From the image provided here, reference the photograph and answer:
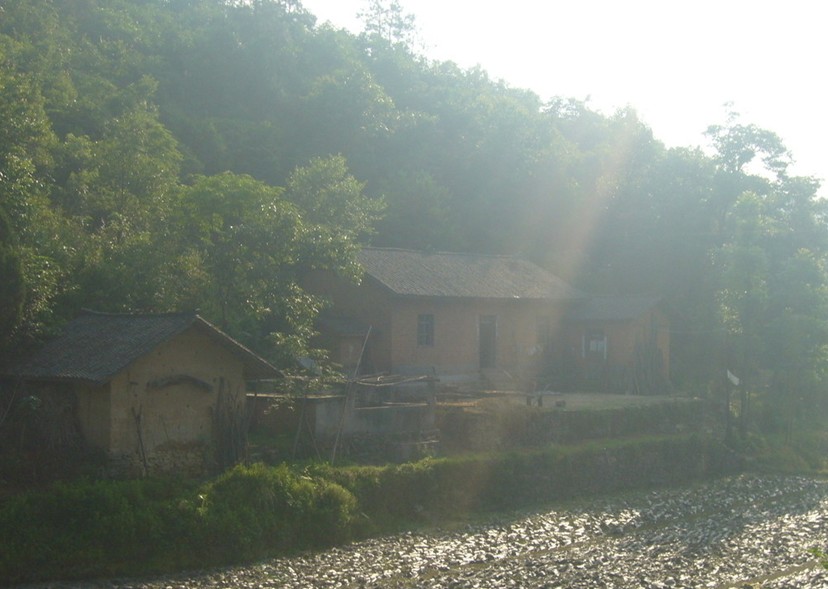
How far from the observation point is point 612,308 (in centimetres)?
3659

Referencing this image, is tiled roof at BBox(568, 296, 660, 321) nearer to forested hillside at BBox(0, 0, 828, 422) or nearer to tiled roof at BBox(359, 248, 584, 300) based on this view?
tiled roof at BBox(359, 248, 584, 300)

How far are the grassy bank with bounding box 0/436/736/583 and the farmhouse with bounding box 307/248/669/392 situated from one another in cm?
903

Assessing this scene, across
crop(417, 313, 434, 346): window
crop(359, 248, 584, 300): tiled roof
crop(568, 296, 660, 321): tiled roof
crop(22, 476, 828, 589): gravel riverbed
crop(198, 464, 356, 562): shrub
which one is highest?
crop(359, 248, 584, 300): tiled roof

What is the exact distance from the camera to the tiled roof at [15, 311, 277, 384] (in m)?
17.3

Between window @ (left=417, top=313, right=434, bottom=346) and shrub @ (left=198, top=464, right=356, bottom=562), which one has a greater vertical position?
window @ (left=417, top=313, right=434, bottom=346)

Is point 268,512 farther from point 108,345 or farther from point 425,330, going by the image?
point 425,330

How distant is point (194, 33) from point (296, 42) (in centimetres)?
744

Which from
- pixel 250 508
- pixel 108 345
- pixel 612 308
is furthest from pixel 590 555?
pixel 612 308

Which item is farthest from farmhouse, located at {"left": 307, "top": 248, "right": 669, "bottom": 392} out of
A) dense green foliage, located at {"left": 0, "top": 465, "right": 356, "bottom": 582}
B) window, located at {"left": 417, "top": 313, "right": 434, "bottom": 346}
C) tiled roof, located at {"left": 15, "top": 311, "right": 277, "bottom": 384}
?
dense green foliage, located at {"left": 0, "top": 465, "right": 356, "bottom": 582}

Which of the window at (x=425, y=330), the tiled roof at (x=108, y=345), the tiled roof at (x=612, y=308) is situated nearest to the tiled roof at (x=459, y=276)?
the tiled roof at (x=612, y=308)

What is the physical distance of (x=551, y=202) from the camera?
49.6 metres

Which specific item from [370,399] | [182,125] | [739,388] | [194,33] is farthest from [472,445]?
[194,33]

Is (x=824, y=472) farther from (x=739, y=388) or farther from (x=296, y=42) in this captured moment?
(x=296, y=42)

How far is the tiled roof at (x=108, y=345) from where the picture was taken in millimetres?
17281
